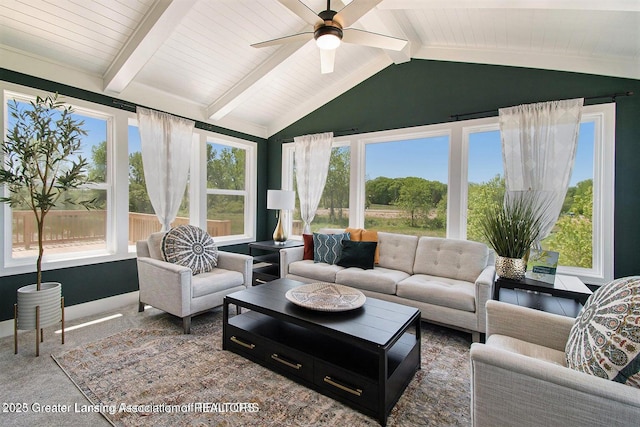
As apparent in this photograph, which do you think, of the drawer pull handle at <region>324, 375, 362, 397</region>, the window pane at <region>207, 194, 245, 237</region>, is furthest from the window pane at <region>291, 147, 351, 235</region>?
the drawer pull handle at <region>324, 375, 362, 397</region>

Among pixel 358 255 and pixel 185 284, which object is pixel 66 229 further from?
pixel 358 255

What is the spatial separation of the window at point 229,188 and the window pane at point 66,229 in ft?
4.66

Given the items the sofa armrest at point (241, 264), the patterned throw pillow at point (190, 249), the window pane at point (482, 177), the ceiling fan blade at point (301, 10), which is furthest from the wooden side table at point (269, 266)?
the ceiling fan blade at point (301, 10)

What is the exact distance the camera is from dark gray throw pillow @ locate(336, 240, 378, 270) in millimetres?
3482

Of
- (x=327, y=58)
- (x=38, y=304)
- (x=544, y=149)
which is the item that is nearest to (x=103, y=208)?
(x=38, y=304)

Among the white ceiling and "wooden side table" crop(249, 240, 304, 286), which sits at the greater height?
the white ceiling

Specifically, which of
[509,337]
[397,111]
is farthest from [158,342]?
[397,111]

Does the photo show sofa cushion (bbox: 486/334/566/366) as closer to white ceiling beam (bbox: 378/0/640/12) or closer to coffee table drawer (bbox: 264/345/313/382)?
coffee table drawer (bbox: 264/345/313/382)

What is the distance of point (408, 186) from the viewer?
13.5 ft

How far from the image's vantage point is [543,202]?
297 centimetres

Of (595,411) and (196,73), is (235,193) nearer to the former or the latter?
(196,73)

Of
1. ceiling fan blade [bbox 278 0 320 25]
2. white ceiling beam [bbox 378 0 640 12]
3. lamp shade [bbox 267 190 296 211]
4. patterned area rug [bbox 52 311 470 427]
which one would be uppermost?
white ceiling beam [bbox 378 0 640 12]

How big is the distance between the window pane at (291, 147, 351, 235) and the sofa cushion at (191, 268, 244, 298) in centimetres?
196

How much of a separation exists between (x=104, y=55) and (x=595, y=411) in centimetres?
450
